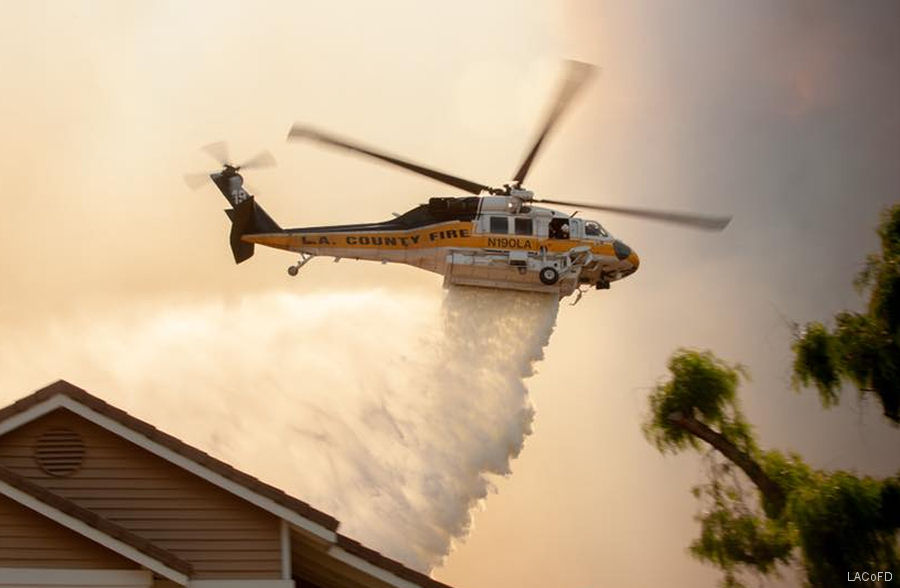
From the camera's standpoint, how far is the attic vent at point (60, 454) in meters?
17.3

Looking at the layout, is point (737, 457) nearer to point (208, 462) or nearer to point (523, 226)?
point (523, 226)

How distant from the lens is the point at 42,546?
54.0ft

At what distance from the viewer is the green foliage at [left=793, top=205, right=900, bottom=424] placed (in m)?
25.3

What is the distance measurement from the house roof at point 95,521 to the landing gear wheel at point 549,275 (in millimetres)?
20197

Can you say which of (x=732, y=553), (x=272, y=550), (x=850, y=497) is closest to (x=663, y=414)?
(x=732, y=553)

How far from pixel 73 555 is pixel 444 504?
19.7 meters

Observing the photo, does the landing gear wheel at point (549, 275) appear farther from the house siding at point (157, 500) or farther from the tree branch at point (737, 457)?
the house siding at point (157, 500)

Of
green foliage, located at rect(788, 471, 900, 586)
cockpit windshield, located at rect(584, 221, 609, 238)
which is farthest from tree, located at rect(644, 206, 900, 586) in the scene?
cockpit windshield, located at rect(584, 221, 609, 238)

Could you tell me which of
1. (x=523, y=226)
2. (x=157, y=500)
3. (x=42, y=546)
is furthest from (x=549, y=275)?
(x=42, y=546)

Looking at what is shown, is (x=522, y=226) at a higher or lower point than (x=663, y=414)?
higher

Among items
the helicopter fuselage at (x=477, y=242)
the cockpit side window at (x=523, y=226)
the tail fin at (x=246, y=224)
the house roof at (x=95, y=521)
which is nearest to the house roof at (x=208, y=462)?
the house roof at (x=95, y=521)

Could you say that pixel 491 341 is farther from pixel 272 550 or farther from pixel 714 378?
pixel 272 550

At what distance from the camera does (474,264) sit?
35.5 metres

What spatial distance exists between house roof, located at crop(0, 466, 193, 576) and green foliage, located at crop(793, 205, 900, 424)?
1388 cm
